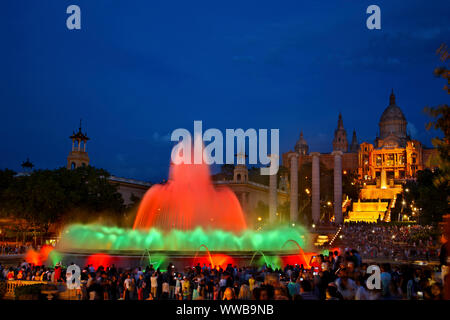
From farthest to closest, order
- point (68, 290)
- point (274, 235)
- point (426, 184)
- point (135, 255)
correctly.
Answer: point (426, 184) → point (274, 235) → point (135, 255) → point (68, 290)

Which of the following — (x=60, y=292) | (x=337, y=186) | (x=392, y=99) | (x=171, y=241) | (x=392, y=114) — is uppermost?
(x=392, y=99)

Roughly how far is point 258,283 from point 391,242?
3589cm

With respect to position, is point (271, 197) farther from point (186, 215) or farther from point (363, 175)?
point (363, 175)

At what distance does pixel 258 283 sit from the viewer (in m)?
14.8

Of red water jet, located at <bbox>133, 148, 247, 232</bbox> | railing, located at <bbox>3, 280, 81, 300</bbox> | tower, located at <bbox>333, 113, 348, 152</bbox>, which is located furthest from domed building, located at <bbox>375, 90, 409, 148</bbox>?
railing, located at <bbox>3, 280, 81, 300</bbox>

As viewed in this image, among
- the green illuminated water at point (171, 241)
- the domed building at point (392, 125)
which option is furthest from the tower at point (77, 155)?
the domed building at point (392, 125)

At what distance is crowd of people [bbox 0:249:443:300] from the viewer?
35.4ft

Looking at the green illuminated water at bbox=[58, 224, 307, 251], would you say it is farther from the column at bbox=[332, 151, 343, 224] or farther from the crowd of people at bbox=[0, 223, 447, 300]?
the column at bbox=[332, 151, 343, 224]

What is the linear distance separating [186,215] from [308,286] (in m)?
26.7

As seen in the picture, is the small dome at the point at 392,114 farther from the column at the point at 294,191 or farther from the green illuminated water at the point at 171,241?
the green illuminated water at the point at 171,241

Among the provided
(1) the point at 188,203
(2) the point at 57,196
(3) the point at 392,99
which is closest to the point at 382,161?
(3) the point at 392,99

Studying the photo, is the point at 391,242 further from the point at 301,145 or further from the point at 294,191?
the point at 301,145
